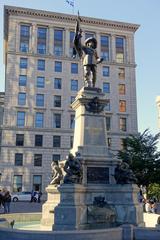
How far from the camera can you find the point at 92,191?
15.7 metres

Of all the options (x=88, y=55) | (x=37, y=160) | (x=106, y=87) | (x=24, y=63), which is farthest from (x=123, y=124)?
(x=88, y=55)

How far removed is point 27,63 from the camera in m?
62.7

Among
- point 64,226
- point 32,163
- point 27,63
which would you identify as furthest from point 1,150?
point 64,226

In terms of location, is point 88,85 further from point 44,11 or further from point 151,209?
point 44,11

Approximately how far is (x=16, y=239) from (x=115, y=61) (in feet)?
193

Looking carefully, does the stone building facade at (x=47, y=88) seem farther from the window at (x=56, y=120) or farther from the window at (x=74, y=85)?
the window at (x=74, y=85)

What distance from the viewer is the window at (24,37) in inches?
2490

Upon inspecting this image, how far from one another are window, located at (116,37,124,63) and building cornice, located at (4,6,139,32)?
2.34 metres

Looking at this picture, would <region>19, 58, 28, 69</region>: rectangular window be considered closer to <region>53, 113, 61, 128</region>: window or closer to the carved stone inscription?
<region>53, 113, 61, 128</region>: window

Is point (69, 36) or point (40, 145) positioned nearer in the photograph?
point (40, 145)

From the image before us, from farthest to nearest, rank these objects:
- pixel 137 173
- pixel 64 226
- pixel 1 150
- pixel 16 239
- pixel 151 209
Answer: pixel 1 150
pixel 137 173
pixel 151 209
pixel 64 226
pixel 16 239

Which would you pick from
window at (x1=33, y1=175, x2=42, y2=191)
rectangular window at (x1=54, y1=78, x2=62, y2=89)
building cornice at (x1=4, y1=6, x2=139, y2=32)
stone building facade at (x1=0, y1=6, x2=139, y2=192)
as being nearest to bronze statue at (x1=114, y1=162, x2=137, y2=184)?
stone building facade at (x1=0, y1=6, x2=139, y2=192)

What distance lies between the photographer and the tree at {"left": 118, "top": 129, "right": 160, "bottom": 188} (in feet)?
123

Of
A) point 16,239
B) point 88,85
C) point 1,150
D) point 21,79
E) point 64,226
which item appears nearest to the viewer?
point 16,239
